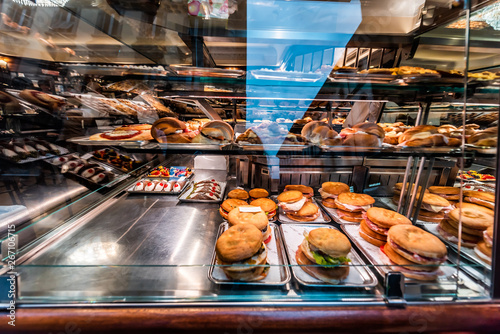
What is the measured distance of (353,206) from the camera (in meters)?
2.27

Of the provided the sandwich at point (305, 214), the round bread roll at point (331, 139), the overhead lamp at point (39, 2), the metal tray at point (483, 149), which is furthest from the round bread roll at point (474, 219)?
the overhead lamp at point (39, 2)

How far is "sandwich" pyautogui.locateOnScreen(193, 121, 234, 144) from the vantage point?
6.00 ft

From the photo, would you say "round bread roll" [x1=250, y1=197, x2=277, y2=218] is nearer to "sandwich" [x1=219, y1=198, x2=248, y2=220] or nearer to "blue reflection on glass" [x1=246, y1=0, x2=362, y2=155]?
"sandwich" [x1=219, y1=198, x2=248, y2=220]

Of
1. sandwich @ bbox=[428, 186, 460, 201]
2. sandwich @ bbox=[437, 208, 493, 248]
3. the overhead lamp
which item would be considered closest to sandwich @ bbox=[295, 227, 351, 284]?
sandwich @ bbox=[437, 208, 493, 248]

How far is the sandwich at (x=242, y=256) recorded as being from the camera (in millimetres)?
1426

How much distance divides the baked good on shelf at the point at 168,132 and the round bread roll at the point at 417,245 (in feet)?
6.21

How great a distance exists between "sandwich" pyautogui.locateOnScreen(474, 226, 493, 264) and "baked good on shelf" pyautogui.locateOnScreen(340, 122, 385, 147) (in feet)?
3.02

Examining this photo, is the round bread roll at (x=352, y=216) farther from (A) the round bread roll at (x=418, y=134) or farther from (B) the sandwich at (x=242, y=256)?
(B) the sandwich at (x=242, y=256)

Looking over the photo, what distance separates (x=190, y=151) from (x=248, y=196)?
108 centimetres

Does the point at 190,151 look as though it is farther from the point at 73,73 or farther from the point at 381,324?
the point at 381,324

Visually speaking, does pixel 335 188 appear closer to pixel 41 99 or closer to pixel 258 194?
pixel 258 194

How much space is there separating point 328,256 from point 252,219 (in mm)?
678

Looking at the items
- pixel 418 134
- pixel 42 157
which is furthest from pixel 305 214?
pixel 42 157

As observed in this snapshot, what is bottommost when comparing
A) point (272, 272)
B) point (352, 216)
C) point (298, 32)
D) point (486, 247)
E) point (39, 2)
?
point (272, 272)
